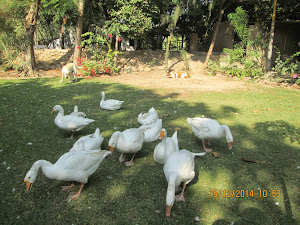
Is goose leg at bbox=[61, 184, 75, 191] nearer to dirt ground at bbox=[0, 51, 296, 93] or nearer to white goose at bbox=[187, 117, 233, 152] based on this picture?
white goose at bbox=[187, 117, 233, 152]

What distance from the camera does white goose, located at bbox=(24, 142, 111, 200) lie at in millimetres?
2863

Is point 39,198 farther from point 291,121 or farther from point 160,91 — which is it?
point 160,91

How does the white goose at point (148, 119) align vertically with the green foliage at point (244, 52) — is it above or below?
below

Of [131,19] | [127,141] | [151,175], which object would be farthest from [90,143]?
[131,19]

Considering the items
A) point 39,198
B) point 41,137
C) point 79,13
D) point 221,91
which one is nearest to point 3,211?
point 39,198

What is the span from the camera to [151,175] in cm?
361

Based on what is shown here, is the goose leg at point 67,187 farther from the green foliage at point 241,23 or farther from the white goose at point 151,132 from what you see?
the green foliage at point 241,23

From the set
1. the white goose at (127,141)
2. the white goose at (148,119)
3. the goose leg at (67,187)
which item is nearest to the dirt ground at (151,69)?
the white goose at (148,119)
